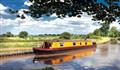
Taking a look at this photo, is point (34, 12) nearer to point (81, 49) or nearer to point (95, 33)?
point (81, 49)

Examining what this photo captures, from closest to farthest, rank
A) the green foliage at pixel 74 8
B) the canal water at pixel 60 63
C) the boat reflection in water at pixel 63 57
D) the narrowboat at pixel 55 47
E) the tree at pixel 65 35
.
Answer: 1. the green foliage at pixel 74 8
2. the canal water at pixel 60 63
3. the boat reflection in water at pixel 63 57
4. the narrowboat at pixel 55 47
5. the tree at pixel 65 35

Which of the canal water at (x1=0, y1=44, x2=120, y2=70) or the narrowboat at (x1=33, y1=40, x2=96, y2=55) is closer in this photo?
the canal water at (x1=0, y1=44, x2=120, y2=70)

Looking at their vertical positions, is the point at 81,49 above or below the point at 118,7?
below

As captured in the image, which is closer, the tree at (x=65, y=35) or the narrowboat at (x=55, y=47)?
the narrowboat at (x=55, y=47)

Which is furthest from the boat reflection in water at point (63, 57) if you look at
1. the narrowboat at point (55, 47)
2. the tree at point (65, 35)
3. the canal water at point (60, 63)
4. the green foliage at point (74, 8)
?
the green foliage at point (74, 8)

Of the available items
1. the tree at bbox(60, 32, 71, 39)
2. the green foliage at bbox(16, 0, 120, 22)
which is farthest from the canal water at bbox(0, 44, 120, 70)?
the green foliage at bbox(16, 0, 120, 22)

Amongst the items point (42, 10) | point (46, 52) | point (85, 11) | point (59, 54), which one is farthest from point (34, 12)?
point (59, 54)

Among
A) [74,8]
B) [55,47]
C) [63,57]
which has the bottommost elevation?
[63,57]

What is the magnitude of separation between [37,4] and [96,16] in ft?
5.20

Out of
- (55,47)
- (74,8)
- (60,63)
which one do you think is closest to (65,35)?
(55,47)

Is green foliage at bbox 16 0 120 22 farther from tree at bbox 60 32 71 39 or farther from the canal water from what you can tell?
tree at bbox 60 32 71 39

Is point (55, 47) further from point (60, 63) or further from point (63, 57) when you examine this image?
point (60, 63)

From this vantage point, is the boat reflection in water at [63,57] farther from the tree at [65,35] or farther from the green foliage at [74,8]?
the green foliage at [74,8]

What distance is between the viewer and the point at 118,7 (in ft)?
24.8
